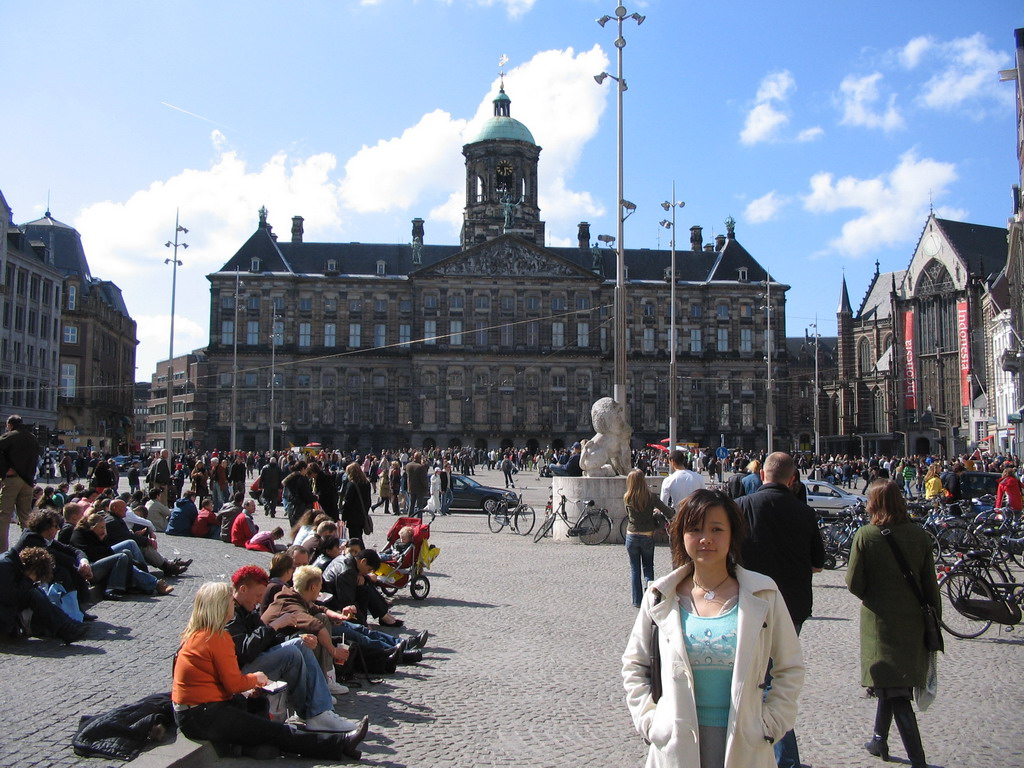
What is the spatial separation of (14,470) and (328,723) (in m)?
7.05

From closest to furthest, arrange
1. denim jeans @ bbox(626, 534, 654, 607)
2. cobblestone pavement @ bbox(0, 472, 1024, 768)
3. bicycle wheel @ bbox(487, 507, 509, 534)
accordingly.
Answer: cobblestone pavement @ bbox(0, 472, 1024, 768)
denim jeans @ bbox(626, 534, 654, 607)
bicycle wheel @ bbox(487, 507, 509, 534)

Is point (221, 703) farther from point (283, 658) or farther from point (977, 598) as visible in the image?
point (977, 598)

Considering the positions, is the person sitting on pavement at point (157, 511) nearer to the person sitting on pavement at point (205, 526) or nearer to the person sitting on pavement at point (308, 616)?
the person sitting on pavement at point (205, 526)

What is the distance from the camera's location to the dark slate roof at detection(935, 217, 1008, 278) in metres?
76.2

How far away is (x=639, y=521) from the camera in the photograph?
10.7m

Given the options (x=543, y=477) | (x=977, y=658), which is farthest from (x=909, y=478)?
(x=977, y=658)

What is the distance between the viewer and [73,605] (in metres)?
9.14

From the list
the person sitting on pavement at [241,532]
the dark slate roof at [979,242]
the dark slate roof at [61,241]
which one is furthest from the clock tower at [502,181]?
the person sitting on pavement at [241,532]

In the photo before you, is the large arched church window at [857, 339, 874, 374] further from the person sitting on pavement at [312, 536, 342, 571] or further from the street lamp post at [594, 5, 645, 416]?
the person sitting on pavement at [312, 536, 342, 571]

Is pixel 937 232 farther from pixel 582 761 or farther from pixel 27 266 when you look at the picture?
pixel 582 761

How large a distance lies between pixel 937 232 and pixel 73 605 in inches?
3174

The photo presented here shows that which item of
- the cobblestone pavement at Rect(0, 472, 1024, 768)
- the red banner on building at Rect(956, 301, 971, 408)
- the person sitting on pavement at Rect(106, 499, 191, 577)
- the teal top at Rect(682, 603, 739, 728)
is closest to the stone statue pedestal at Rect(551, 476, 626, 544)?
the cobblestone pavement at Rect(0, 472, 1024, 768)

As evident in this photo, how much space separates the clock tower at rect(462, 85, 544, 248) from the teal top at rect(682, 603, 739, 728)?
71.6 meters

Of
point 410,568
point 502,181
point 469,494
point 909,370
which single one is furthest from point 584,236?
point 410,568
